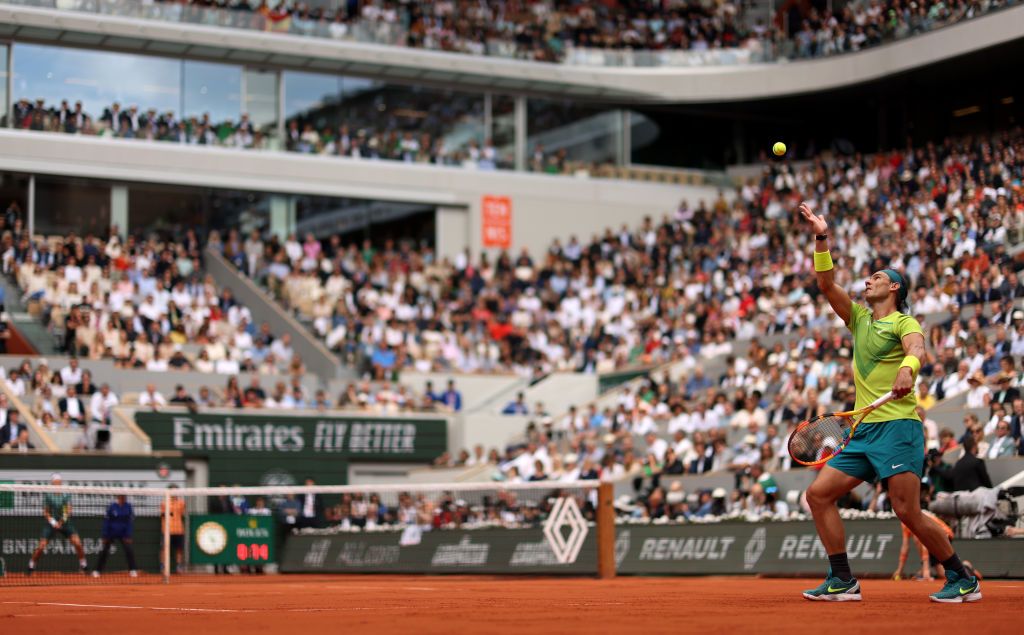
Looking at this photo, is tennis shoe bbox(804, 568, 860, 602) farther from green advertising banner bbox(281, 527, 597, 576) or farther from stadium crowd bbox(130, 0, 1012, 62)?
stadium crowd bbox(130, 0, 1012, 62)

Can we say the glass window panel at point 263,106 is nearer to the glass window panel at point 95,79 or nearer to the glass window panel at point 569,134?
the glass window panel at point 95,79

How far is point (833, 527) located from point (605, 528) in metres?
10.5

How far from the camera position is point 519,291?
41.2 m

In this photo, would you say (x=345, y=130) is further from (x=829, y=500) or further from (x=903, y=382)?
(x=903, y=382)

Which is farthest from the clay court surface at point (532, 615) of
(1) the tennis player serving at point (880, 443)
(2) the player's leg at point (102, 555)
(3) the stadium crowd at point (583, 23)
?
(3) the stadium crowd at point (583, 23)

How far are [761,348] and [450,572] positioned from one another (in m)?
10.1

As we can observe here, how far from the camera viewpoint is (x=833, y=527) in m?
10.9

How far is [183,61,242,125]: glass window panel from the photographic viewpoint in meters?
41.1

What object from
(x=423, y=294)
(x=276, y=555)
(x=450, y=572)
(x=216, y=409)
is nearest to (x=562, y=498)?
→ (x=450, y=572)

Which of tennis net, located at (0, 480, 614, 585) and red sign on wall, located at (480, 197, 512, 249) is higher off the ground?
red sign on wall, located at (480, 197, 512, 249)

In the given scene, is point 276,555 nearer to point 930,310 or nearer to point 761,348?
point 761,348

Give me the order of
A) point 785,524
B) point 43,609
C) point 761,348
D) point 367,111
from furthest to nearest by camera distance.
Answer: point 367,111
point 761,348
point 785,524
point 43,609

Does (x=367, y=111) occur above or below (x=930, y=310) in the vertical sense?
above

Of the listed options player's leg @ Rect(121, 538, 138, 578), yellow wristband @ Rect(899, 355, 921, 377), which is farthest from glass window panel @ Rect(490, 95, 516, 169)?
yellow wristband @ Rect(899, 355, 921, 377)
